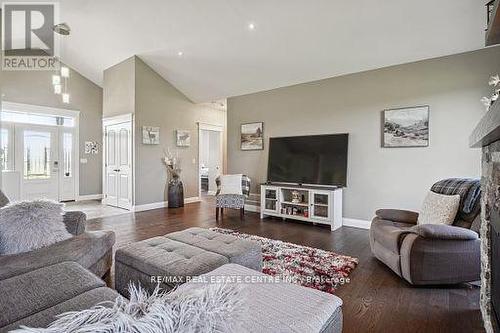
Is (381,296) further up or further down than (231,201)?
further down

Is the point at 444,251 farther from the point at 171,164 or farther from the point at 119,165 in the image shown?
the point at 119,165

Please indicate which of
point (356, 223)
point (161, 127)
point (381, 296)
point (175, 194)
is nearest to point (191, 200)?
point (175, 194)

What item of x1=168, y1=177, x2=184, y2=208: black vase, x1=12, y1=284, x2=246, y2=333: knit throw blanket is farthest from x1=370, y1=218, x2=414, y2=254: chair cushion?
x1=168, y1=177, x2=184, y2=208: black vase

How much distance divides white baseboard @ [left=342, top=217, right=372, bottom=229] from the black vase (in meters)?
3.75

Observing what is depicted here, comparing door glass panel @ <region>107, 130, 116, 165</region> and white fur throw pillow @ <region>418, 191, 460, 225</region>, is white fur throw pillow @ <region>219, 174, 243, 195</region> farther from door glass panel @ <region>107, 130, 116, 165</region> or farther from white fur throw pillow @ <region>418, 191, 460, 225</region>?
white fur throw pillow @ <region>418, 191, 460, 225</region>

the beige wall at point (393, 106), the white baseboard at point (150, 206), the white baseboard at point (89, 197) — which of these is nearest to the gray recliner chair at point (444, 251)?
the beige wall at point (393, 106)

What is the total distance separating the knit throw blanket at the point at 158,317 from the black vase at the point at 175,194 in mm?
5469

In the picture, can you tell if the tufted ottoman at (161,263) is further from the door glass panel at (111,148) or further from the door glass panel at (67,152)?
the door glass panel at (67,152)

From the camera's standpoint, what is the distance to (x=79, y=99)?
23.3 feet

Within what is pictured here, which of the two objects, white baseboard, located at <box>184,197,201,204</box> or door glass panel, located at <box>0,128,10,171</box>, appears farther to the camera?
white baseboard, located at <box>184,197,201,204</box>

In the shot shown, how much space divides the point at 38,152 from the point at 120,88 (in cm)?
269

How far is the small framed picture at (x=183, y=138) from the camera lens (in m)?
6.68

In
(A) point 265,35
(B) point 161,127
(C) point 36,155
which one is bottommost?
(C) point 36,155

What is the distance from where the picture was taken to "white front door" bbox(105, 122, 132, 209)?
5.90 m
